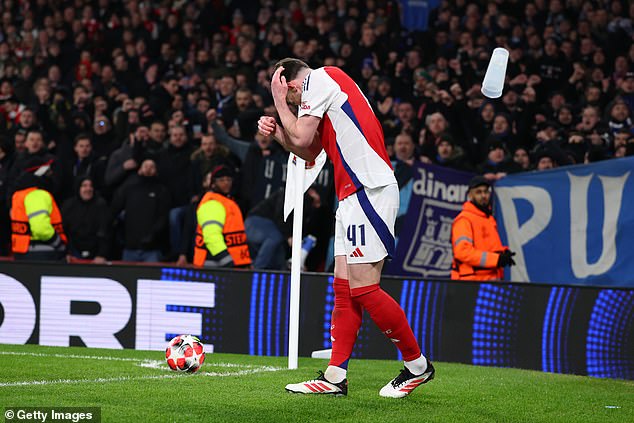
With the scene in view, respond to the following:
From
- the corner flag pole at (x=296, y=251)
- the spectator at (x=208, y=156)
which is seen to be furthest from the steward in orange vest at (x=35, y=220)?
the corner flag pole at (x=296, y=251)

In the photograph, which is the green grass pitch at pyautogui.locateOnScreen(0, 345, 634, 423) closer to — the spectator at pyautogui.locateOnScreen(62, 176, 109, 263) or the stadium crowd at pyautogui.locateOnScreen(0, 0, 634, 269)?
the stadium crowd at pyautogui.locateOnScreen(0, 0, 634, 269)

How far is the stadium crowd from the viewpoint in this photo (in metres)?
14.0

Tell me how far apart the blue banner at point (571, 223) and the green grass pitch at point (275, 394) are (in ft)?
9.46

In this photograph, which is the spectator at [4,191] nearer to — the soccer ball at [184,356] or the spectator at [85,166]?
the spectator at [85,166]

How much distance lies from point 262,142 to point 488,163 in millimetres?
3110

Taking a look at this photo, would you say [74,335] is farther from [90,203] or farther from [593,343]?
[593,343]

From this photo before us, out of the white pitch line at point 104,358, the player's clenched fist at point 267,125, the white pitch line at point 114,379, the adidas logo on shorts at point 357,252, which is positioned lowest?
the white pitch line at point 104,358

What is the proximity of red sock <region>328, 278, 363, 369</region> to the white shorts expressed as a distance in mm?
260

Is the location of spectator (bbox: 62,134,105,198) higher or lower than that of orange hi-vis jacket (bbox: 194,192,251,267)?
higher

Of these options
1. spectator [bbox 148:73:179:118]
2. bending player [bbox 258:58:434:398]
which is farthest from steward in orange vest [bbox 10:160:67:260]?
bending player [bbox 258:58:434:398]

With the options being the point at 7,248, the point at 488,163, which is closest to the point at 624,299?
the point at 488,163

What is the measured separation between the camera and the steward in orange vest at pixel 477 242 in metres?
11.0

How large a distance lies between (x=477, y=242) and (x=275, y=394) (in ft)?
16.2

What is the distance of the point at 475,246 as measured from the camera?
11148 millimetres
